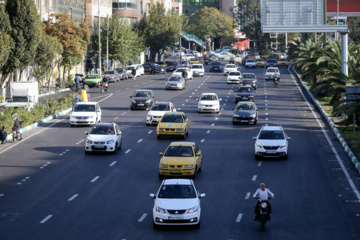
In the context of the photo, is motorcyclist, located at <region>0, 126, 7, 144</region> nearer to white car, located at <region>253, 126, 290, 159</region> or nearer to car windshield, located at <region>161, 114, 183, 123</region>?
car windshield, located at <region>161, 114, 183, 123</region>

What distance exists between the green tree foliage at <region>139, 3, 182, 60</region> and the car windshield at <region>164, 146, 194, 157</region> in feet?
276

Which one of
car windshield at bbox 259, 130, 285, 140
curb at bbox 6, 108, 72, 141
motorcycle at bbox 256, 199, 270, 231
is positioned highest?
car windshield at bbox 259, 130, 285, 140

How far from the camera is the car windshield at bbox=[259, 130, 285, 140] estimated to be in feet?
112

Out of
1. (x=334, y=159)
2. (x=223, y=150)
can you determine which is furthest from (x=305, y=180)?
(x=223, y=150)

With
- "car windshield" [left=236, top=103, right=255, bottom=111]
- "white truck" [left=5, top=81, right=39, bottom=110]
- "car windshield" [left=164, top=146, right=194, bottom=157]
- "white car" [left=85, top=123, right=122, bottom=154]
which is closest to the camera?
"car windshield" [left=164, top=146, right=194, bottom=157]

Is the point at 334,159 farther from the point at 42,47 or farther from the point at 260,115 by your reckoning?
the point at 42,47

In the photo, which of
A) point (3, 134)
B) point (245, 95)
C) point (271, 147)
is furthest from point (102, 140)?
point (245, 95)

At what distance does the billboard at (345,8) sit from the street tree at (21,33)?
27.5 meters

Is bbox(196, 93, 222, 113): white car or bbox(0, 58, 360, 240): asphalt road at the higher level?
bbox(196, 93, 222, 113): white car

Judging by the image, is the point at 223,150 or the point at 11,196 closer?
the point at 11,196

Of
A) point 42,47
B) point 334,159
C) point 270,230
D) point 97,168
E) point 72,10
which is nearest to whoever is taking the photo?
point 270,230

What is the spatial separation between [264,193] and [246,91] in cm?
3874

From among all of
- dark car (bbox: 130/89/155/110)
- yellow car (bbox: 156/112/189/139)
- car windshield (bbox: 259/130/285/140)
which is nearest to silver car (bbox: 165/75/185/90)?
dark car (bbox: 130/89/155/110)

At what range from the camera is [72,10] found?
293 feet
